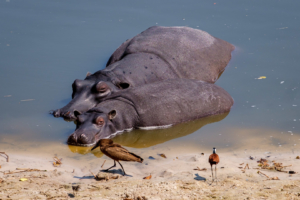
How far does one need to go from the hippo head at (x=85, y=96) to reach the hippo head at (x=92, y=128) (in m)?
0.74

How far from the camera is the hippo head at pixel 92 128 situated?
6996 millimetres

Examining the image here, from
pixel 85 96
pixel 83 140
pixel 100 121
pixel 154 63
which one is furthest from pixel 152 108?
pixel 154 63

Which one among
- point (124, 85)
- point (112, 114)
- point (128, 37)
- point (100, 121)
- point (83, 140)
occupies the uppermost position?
point (128, 37)

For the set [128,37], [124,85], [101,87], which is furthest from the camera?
[128,37]

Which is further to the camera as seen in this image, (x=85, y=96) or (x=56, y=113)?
(x=85, y=96)

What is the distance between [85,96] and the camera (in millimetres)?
8562

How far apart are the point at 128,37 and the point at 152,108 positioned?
5.54 meters

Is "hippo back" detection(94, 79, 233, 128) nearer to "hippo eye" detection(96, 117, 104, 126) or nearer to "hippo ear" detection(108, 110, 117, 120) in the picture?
Result: "hippo ear" detection(108, 110, 117, 120)

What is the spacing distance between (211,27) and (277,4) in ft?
12.6

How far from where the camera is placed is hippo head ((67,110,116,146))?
23.0 ft

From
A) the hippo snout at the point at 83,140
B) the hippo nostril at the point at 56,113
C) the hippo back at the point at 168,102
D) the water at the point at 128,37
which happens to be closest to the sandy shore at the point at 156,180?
the hippo snout at the point at 83,140

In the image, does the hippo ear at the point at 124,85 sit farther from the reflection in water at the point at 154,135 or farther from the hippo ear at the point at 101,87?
the reflection in water at the point at 154,135

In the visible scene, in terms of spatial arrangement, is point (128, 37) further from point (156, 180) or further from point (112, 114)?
point (156, 180)

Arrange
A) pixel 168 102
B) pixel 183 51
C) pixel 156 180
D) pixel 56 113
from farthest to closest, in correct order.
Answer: pixel 183 51, pixel 56 113, pixel 168 102, pixel 156 180
